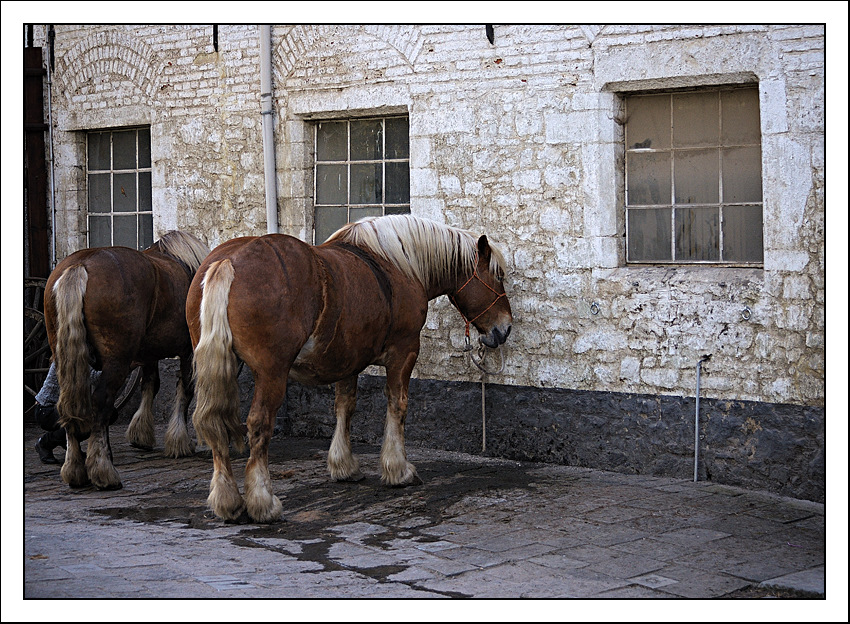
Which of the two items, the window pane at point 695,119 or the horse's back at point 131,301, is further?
the window pane at point 695,119

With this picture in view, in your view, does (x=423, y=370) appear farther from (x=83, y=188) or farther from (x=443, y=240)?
(x=83, y=188)

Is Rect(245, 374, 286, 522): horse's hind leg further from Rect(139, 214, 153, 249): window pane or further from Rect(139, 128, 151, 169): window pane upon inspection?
Rect(139, 128, 151, 169): window pane

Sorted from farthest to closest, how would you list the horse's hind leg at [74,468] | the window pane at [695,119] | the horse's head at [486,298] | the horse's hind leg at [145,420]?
1. the horse's hind leg at [145,420]
2. the horse's head at [486,298]
3. the window pane at [695,119]
4. the horse's hind leg at [74,468]

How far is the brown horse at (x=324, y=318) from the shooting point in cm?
530

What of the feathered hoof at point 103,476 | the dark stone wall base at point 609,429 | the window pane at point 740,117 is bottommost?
the feathered hoof at point 103,476

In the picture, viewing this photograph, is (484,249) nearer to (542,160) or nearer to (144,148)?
(542,160)

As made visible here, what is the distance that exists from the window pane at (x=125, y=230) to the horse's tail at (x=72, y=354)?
366cm

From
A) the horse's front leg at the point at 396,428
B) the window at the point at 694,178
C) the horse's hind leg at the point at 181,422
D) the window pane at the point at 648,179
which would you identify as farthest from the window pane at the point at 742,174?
the horse's hind leg at the point at 181,422

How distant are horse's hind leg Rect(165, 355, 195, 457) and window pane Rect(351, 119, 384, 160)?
2.24 metres

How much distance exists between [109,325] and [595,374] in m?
3.30

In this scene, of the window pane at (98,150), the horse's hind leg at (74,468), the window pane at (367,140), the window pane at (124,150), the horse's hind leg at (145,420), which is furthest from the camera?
the window pane at (98,150)

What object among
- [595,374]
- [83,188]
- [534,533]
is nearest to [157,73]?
[83,188]

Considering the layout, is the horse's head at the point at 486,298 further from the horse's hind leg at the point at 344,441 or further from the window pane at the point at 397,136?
the window pane at the point at 397,136

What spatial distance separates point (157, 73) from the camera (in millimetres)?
9211
